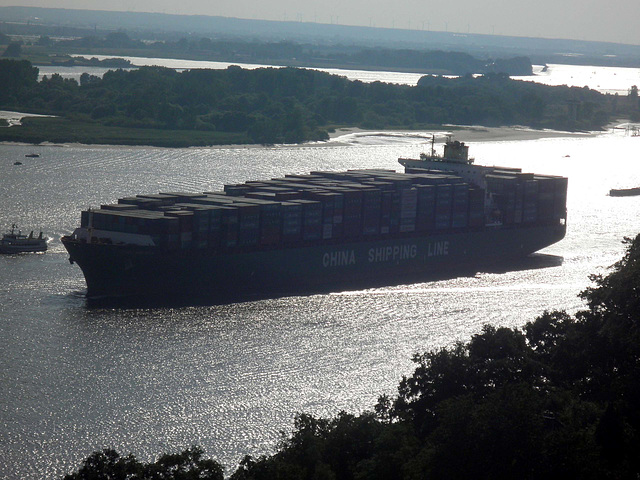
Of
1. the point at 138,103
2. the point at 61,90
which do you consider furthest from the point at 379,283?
the point at 61,90

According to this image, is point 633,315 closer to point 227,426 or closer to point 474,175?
point 227,426

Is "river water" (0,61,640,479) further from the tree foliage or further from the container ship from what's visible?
the tree foliage

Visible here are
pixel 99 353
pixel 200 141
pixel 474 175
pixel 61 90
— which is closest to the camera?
pixel 99 353

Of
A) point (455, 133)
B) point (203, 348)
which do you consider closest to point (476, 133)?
point (455, 133)

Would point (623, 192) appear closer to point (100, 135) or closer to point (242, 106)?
point (100, 135)

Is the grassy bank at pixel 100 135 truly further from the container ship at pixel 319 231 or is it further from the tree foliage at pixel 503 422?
the tree foliage at pixel 503 422

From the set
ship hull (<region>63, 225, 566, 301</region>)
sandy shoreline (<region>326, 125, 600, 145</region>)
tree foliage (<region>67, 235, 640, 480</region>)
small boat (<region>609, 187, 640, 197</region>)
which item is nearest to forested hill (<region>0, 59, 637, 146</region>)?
sandy shoreline (<region>326, 125, 600, 145</region>)

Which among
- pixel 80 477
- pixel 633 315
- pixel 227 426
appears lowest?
pixel 227 426
